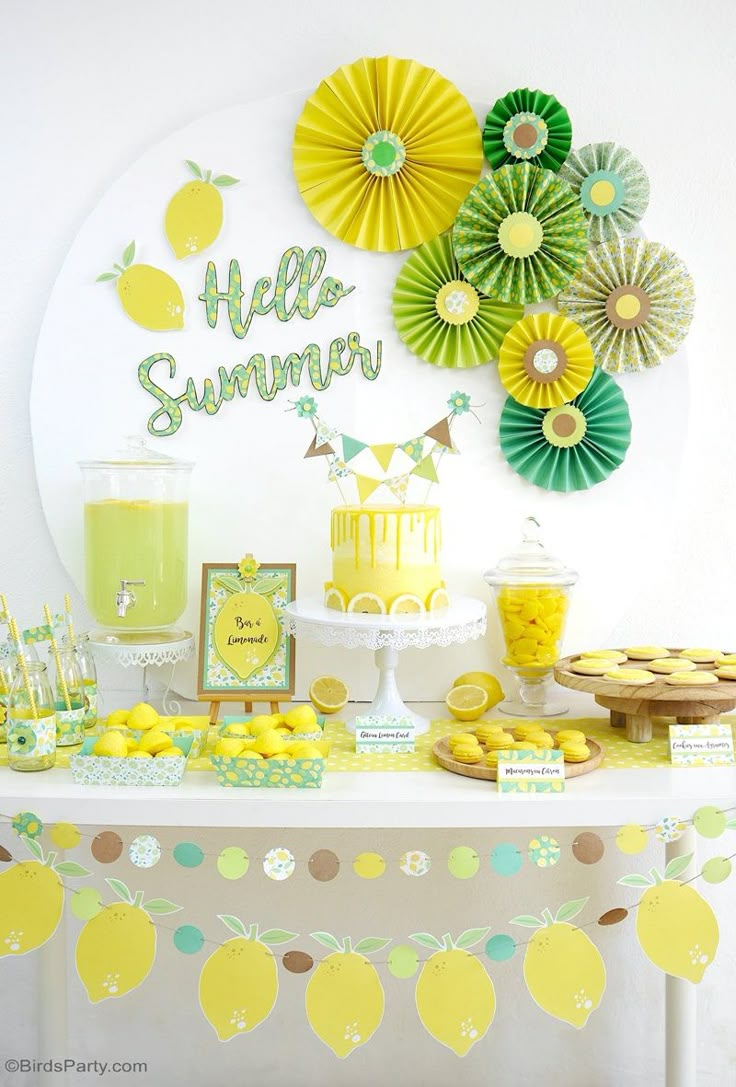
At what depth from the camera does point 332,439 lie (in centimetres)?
179

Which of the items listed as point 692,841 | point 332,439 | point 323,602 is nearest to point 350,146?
point 332,439

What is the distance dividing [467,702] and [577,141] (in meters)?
1.04

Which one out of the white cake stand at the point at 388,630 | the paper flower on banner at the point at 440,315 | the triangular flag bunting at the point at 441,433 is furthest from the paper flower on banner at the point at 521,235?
the white cake stand at the point at 388,630

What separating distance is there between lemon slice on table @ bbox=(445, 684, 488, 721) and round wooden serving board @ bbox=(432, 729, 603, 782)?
20cm

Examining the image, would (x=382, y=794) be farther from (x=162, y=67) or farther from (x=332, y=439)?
(x=162, y=67)

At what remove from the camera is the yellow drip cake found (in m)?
1.60

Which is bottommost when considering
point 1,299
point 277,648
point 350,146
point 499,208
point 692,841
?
point 692,841

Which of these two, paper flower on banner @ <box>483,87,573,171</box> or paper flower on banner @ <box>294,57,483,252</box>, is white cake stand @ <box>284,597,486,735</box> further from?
paper flower on banner @ <box>483,87,573,171</box>

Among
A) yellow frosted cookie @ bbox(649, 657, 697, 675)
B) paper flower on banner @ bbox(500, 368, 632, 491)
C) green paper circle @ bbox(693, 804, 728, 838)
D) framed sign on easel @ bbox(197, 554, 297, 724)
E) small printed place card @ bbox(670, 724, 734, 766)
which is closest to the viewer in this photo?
green paper circle @ bbox(693, 804, 728, 838)

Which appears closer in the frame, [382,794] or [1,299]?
[382,794]

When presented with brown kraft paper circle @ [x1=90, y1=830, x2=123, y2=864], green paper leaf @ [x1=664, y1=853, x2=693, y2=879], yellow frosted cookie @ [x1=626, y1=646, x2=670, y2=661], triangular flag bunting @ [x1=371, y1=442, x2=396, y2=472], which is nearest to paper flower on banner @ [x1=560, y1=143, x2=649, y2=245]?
triangular flag bunting @ [x1=371, y1=442, x2=396, y2=472]

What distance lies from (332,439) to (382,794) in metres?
0.67

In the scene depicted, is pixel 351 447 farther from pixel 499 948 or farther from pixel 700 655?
pixel 499 948

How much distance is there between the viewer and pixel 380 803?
1.37 meters
